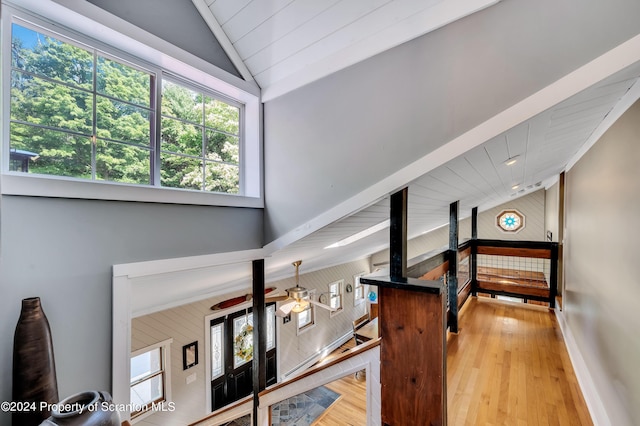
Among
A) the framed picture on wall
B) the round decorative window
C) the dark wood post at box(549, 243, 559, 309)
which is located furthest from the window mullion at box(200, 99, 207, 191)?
the round decorative window

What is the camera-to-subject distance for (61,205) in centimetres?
122

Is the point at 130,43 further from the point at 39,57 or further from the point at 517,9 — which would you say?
the point at 517,9

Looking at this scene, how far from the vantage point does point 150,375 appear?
351 centimetres

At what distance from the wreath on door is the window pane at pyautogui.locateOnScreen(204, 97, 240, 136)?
3.82m

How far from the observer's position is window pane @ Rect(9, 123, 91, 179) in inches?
47.3

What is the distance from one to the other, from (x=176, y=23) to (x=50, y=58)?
66 centimetres

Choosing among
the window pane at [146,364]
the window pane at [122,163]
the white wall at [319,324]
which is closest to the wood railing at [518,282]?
the white wall at [319,324]

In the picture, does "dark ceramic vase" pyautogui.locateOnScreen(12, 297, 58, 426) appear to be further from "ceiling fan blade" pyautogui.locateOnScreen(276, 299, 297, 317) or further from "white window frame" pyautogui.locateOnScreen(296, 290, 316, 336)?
"white window frame" pyautogui.locateOnScreen(296, 290, 316, 336)

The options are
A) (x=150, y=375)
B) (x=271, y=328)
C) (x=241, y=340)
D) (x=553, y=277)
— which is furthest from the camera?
(x=271, y=328)

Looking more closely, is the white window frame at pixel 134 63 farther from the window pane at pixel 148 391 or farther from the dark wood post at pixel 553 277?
the dark wood post at pixel 553 277

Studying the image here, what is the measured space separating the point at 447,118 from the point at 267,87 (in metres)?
1.30

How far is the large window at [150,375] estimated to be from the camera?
342 cm

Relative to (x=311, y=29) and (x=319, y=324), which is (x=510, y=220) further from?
(x=311, y=29)

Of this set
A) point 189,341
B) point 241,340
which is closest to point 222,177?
point 189,341
